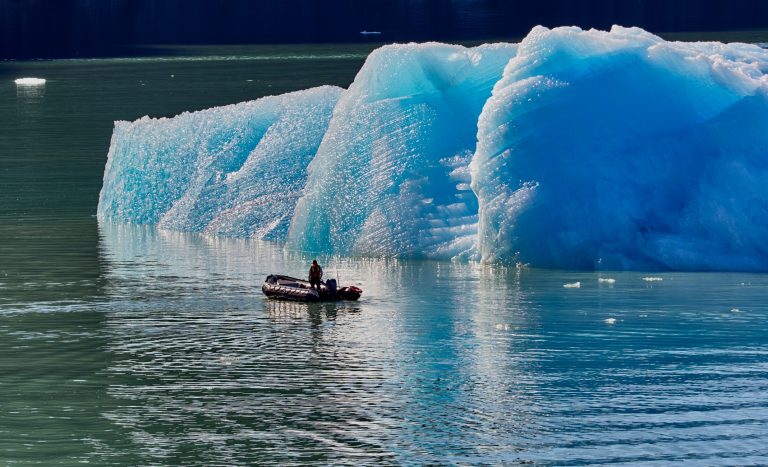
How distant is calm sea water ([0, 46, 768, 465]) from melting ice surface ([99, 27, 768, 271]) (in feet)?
2.03

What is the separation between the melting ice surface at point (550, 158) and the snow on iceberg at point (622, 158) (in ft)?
0.06

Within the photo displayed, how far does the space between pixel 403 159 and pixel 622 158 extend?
11.3 ft

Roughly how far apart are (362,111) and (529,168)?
3691mm

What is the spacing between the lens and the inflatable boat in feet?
67.6

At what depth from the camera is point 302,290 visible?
2078cm

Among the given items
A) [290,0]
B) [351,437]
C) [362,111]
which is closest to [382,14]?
[290,0]

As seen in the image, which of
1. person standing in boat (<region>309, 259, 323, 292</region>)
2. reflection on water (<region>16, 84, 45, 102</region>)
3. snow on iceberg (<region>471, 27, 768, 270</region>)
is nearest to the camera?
person standing in boat (<region>309, 259, 323, 292</region>)

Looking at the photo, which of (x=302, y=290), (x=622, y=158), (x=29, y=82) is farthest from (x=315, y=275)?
(x=29, y=82)

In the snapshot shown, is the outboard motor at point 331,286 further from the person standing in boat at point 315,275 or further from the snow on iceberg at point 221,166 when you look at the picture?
the snow on iceberg at point 221,166

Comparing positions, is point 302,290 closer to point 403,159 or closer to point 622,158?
point 403,159

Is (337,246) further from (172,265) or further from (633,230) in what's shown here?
(633,230)

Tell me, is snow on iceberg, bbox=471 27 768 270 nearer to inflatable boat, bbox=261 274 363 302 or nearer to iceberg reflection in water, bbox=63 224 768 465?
iceberg reflection in water, bbox=63 224 768 465

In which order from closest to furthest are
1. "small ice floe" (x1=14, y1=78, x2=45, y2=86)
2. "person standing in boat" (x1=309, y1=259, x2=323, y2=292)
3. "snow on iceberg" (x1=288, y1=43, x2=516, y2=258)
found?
"person standing in boat" (x1=309, y1=259, x2=323, y2=292)
"snow on iceberg" (x1=288, y1=43, x2=516, y2=258)
"small ice floe" (x1=14, y1=78, x2=45, y2=86)

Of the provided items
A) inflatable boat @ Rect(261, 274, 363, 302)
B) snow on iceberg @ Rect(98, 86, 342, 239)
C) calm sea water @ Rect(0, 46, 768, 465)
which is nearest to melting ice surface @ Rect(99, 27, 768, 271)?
snow on iceberg @ Rect(98, 86, 342, 239)
